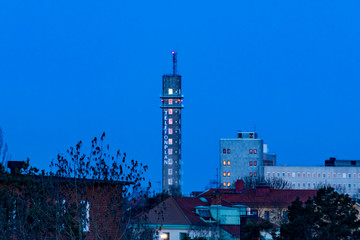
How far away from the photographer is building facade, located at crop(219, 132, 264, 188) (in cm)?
19300

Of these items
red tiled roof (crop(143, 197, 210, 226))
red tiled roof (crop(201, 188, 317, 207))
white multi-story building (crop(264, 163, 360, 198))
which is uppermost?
white multi-story building (crop(264, 163, 360, 198))

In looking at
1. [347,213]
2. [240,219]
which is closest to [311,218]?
→ [347,213]

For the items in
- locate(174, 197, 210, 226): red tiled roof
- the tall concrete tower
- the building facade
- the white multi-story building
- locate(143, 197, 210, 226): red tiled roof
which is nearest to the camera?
locate(143, 197, 210, 226): red tiled roof

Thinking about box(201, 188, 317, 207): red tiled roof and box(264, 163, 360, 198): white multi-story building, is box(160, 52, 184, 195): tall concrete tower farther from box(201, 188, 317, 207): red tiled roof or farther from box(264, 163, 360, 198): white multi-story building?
box(201, 188, 317, 207): red tiled roof

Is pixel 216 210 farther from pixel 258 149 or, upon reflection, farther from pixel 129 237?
pixel 258 149

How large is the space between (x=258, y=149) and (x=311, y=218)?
152 meters

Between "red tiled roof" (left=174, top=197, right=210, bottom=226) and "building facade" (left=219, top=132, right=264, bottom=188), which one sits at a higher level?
"building facade" (left=219, top=132, right=264, bottom=188)

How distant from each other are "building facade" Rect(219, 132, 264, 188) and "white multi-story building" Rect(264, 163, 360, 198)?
3.27m

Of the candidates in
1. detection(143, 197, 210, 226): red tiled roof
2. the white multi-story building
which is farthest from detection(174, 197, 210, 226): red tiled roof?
the white multi-story building

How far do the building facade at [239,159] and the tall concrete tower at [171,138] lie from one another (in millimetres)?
11331

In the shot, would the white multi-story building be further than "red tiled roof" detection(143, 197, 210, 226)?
Yes

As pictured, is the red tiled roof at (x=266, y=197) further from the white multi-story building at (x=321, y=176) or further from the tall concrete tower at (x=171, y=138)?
the white multi-story building at (x=321, y=176)

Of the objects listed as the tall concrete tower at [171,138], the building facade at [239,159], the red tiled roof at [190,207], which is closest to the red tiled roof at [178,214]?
the red tiled roof at [190,207]

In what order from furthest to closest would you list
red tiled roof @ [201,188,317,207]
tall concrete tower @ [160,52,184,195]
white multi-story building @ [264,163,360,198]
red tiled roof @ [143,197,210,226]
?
white multi-story building @ [264,163,360,198] → tall concrete tower @ [160,52,184,195] → red tiled roof @ [201,188,317,207] → red tiled roof @ [143,197,210,226]
